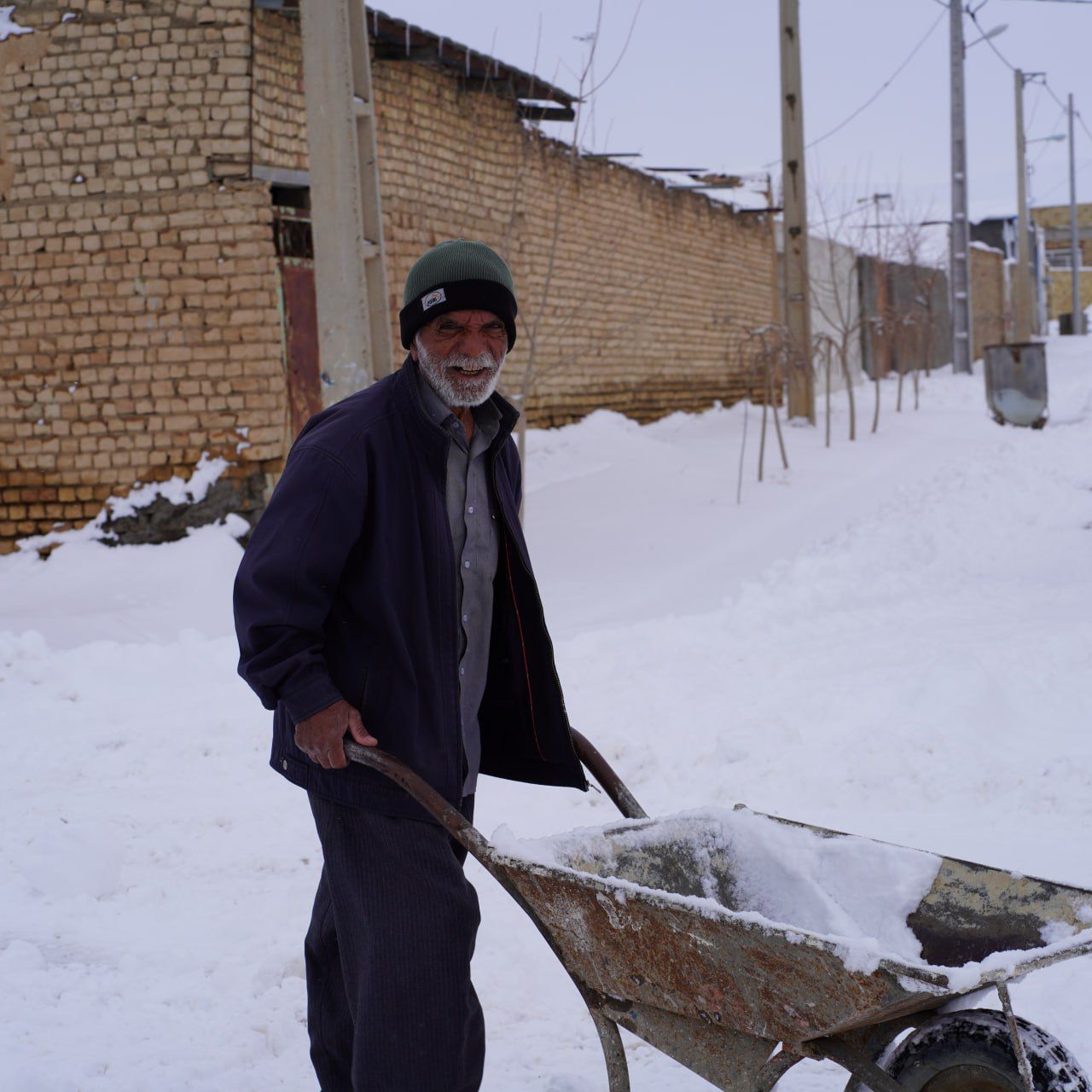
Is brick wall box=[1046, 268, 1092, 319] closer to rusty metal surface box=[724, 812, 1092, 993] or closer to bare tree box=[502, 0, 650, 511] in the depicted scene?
bare tree box=[502, 0, 650, 511]

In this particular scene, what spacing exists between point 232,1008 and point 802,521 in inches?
345

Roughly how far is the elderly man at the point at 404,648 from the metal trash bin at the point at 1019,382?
15.9m

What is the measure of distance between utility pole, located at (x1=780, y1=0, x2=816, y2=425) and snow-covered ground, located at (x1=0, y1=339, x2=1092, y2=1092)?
23.9ft

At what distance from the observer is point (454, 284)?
2.66 metres

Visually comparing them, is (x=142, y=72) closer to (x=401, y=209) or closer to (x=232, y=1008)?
(x=401, y=209)

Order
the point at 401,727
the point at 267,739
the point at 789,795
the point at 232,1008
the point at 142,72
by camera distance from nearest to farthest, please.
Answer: the point at 401,727 → the point at 232,1008 → the point at 789,795 → the point at 267,739 → the point at 142,72

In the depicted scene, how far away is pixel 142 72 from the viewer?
9.42 m

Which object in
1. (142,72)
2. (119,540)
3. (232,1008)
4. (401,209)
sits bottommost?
(232,1008)

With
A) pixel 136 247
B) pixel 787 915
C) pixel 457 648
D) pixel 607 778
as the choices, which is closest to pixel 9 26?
pixel 136 247

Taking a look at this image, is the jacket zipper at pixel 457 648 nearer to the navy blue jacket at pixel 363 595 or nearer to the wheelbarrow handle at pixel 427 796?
the navy blue jacket at pixel 363 595

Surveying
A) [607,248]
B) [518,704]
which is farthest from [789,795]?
[607,248]

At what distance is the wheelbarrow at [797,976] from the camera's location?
6.95 feet

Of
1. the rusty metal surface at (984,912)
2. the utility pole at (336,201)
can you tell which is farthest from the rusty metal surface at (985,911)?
the utility pole at (336,201)

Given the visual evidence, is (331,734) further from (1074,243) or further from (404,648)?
(1074,243)
